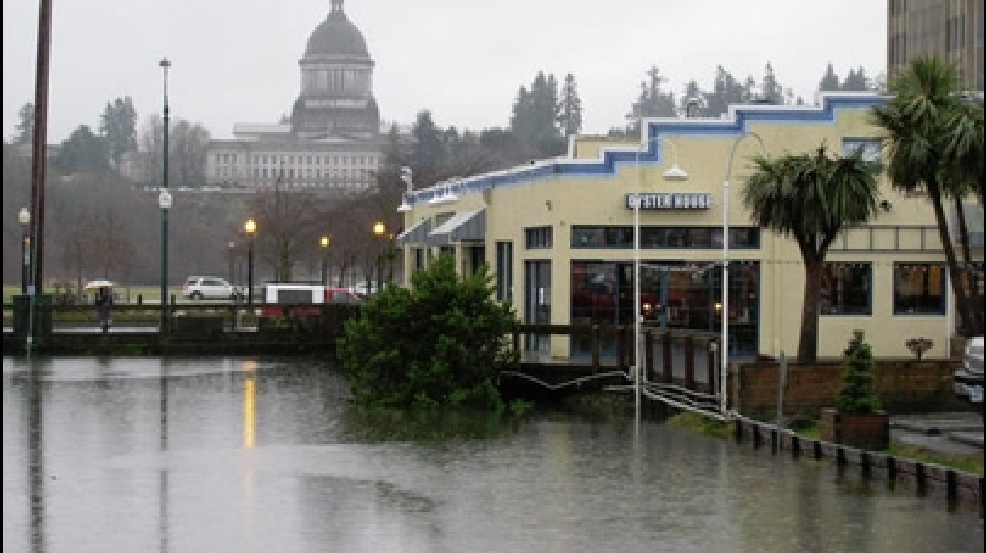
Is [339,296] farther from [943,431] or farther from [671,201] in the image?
[943,431]

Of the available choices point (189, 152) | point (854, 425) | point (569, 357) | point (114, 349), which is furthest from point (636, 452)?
point (189, 152)

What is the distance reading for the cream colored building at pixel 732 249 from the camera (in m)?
39.0

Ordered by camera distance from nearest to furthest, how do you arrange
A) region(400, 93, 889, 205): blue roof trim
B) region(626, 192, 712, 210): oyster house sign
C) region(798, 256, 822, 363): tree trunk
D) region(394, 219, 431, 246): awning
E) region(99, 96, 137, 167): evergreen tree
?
region(798, 256, 822, 363): tree trunk → region(626, 192, 712, 210): oyster house sign → region(400, 93, 889, 205): blue roof trim → region(394, 219, 431, 246): awning → region(99, 96, 137, 167): evergreen tree

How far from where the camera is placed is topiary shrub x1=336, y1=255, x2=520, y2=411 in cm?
3234

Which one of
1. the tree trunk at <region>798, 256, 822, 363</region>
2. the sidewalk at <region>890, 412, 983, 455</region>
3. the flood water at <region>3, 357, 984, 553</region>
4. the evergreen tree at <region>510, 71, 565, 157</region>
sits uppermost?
the evergreen tree at <region>510, 71, 565, 157</region>

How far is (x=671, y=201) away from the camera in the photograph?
38688 mm

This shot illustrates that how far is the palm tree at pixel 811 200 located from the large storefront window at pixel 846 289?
8.40 metres

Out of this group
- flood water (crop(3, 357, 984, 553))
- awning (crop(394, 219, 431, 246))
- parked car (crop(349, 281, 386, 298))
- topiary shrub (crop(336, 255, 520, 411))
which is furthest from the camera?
parked car (crop(349, 281, 386, 298))

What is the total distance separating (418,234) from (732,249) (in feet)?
58.8

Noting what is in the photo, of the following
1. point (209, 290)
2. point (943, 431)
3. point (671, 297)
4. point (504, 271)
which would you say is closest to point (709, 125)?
point (671, 297)

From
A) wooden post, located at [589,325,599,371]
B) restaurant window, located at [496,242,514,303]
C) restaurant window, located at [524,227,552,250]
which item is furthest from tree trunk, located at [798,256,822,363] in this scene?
restaurant window, located at [496,242,514,303]

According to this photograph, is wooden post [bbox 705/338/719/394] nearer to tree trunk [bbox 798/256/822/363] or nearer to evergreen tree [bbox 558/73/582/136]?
tree trunk [bbox 798/256/822/363]

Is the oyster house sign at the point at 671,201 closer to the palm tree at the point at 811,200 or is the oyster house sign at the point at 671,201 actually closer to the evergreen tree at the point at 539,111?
the palm tree at the point at 811,200

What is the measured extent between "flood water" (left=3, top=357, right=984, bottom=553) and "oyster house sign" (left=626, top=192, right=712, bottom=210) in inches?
330
